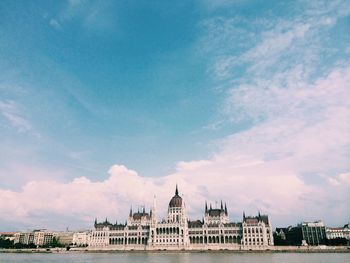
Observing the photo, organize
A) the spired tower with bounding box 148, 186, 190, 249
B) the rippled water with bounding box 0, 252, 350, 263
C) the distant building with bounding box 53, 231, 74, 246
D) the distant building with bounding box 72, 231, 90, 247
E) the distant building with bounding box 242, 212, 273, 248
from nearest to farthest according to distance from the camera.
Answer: the rippled water with bounding box 0, 252, 350, 263, the distant building with bounding box 242, 212, 273, 248, the spired tower with bounding box 148, 186, 190, 249, the distant building with bounding box 53, 231, 74, 246, the distant building with bounding box 72, 231, 90, 247

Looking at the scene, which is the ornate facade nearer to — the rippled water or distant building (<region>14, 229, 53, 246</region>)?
the rippled water

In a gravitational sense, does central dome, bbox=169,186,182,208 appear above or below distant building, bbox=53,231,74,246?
above

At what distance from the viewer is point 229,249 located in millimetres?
117125

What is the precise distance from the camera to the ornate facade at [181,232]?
12644 cm

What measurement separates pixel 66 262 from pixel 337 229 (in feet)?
471

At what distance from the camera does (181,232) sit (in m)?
135

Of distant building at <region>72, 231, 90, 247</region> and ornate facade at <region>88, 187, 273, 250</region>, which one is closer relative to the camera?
ornate facade at <region>88, 187, 273, 250</region>

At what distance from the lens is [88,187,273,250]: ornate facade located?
415ft

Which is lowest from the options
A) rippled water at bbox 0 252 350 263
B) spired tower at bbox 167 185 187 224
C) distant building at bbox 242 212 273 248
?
rippled water at bbox 0 252 350 263

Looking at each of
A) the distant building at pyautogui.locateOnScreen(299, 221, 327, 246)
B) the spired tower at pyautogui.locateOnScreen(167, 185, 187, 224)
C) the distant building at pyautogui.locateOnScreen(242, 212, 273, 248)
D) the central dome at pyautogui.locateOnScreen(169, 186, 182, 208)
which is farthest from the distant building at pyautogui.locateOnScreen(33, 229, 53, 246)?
the distant building at pyautogui.locateOnScreen(299, 221, 327, 246)

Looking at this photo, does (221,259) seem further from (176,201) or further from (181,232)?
(176,201)

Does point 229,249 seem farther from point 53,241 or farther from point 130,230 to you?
point 53,241

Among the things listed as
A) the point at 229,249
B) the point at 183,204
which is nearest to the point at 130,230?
the point at 183,204

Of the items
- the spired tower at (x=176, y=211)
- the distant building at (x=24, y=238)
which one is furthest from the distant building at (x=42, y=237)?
the spired tower at (x=176, y=211)
